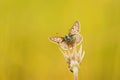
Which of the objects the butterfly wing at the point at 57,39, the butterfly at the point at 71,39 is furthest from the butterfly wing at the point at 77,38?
the butterfly wing at the point at 57,39

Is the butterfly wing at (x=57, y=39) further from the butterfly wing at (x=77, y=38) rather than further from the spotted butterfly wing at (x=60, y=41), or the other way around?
the butterfly wing at (x=77, y=38)

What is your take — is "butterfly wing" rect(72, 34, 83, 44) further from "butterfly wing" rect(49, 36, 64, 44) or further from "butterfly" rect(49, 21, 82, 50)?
"butterfly wing" rect(49, 36, 64, 44)

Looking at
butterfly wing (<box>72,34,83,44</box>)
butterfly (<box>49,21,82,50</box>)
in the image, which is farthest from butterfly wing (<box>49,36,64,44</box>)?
butterfly wing (<box>72,34,83,44</box>)

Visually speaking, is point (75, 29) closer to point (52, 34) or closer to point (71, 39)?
point (71, 39)

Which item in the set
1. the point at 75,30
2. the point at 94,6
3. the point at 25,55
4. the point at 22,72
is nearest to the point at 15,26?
the point at 25,55

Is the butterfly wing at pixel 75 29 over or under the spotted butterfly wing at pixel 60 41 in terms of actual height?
over

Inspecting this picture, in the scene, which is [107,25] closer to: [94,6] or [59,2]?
[94,6]
